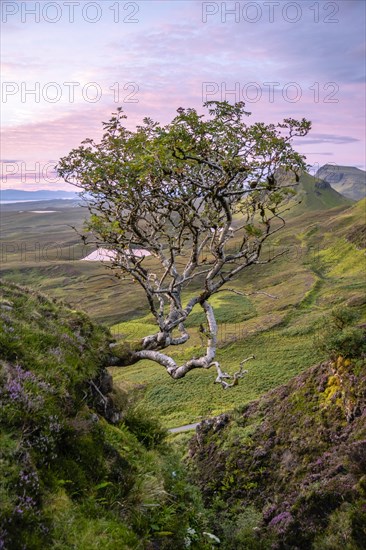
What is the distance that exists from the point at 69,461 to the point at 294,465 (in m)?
14.6

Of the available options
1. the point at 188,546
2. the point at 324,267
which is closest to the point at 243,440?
the point at 188,546

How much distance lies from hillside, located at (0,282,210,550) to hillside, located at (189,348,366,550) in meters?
→ 5.60

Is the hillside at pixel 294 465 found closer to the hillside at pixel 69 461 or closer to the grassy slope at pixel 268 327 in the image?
the hillside at pixel 69 461

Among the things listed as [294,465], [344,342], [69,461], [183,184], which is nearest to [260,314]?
[344,342]

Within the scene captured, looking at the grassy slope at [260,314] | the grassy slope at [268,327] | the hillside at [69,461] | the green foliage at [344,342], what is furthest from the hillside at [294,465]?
the grassy slope at [268,327]

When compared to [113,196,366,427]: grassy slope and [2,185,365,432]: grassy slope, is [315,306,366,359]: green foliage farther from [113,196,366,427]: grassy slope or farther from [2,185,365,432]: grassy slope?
[113,196,366,427]: grassy slope

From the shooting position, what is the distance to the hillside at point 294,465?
48.4 ft

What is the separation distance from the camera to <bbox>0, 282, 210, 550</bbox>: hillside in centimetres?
668

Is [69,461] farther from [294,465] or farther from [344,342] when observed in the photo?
[344,342]

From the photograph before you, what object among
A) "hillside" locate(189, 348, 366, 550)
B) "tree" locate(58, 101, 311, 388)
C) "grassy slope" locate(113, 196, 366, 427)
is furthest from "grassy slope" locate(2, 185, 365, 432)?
"hillside" locate(189, 348, 366, 550)

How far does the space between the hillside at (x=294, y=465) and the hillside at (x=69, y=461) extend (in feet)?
18.4

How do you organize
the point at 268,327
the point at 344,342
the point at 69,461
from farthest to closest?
the point at 268,327, the point at 344,342, the point at 69,461

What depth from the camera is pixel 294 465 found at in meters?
19.5

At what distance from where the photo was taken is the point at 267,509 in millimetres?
17609
